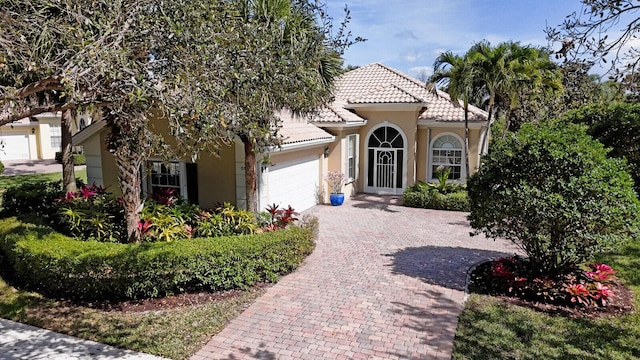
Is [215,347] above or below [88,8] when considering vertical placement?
below

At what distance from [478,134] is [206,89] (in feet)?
53.4

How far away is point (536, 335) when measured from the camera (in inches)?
296

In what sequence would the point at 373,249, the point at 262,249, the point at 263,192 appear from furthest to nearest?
the point at 263,192
the point at 373,249
the point at 262,249

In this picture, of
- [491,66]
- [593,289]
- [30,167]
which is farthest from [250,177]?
[30,167]

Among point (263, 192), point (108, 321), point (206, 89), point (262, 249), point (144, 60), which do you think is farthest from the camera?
point (263, 192)

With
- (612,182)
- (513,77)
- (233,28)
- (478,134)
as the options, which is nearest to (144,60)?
(233,28)

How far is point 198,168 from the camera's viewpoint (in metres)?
14.5

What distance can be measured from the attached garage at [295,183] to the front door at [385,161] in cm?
394

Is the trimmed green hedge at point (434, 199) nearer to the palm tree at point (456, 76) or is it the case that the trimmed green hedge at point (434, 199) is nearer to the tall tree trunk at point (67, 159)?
the palm tree at point (456, 76)

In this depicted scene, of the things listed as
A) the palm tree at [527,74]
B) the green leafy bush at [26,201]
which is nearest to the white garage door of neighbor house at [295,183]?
the green leafy bush at [26,201]

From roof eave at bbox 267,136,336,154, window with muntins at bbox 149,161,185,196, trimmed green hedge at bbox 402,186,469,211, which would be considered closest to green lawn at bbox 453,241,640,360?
roof eave at bbox 267,136,336,154

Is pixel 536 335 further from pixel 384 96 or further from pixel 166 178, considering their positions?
pixel 384 96

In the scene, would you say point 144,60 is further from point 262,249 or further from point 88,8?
point 262,249

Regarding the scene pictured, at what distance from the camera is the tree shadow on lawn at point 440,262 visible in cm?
1029
